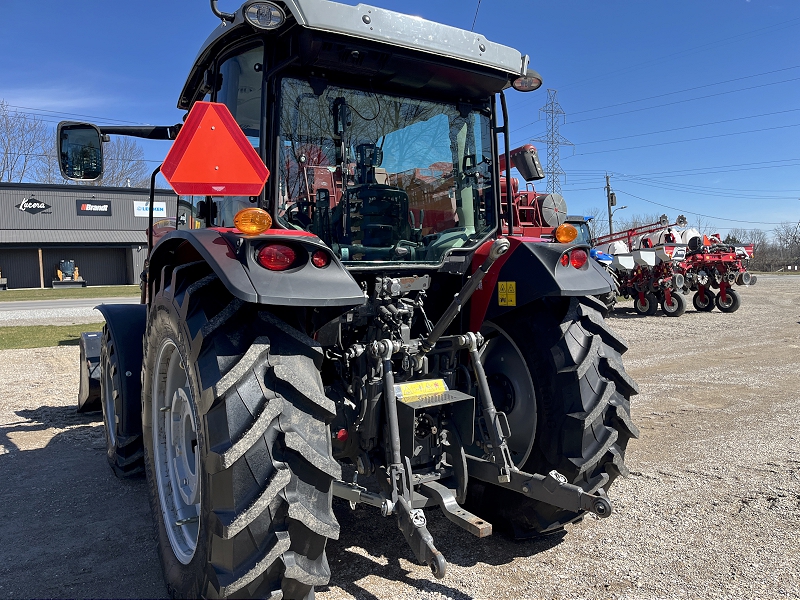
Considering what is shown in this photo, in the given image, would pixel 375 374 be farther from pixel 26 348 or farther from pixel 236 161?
pixel 26 348

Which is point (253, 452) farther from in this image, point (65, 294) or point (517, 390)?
point (65, 294)

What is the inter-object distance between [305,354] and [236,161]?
0.88 m

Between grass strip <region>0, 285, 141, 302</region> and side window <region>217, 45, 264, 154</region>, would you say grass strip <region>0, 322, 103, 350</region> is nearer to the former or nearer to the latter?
side window <region>217, 45, 264, 154</region>

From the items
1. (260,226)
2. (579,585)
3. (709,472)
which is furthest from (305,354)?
(709,472)

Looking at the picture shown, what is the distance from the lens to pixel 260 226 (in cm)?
222

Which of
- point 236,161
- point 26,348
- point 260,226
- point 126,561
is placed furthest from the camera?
point 26,348

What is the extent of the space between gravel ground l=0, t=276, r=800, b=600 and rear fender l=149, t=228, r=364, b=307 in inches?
54.4

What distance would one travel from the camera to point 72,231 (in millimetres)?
38469

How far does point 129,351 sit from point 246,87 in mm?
2117

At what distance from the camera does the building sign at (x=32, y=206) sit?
3731cm

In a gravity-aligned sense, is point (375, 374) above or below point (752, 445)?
above

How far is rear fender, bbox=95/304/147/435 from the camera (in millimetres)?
3846

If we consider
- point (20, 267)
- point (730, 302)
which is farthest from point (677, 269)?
point (20, 267)

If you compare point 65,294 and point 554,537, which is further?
point 65,294
